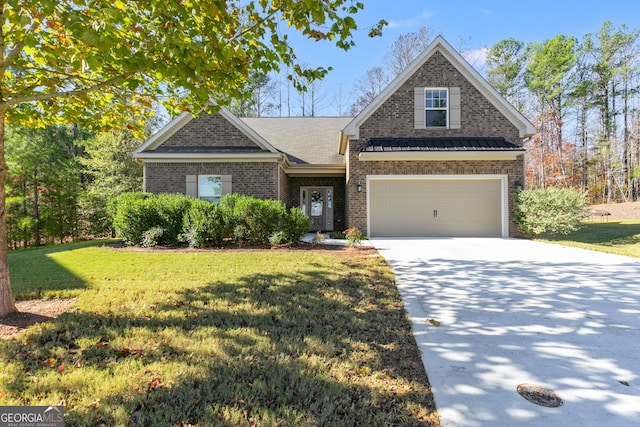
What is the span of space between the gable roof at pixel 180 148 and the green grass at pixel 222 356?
24.6 feet

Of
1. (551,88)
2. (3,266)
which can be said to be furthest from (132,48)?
(551,88)

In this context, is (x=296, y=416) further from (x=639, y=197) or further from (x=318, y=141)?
(x=639, y=197)

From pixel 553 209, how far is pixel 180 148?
46.5 ft

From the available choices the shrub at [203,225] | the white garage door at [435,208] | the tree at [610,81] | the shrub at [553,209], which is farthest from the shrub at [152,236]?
the tree at [610,81]

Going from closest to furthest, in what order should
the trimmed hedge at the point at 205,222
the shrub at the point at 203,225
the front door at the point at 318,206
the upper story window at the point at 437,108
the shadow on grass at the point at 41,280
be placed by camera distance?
the shadow on grass at the point at 41,280 → the shrub at the point at 203,225 → the trimmed hedge at the point at 205,222 → the upper story window at the point at 437,108 → the front door at the point at 318,206

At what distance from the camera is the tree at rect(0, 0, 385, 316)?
3227 millimetres

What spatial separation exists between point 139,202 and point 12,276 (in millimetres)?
4152

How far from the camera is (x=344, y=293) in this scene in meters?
4.87

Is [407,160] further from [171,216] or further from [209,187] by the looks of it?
[171,216]

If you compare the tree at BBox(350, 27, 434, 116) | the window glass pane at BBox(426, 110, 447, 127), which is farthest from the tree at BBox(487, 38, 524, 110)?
the window glass pane at BBox(426, 110, 447, 127)

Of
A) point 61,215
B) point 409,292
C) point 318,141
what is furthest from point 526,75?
point 61,215

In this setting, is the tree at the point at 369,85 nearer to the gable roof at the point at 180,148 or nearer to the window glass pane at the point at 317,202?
the window glass pane at the point at 317,202

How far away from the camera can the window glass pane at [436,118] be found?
492 inches

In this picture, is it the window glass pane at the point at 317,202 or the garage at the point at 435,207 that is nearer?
the garage at the point at 435,207
